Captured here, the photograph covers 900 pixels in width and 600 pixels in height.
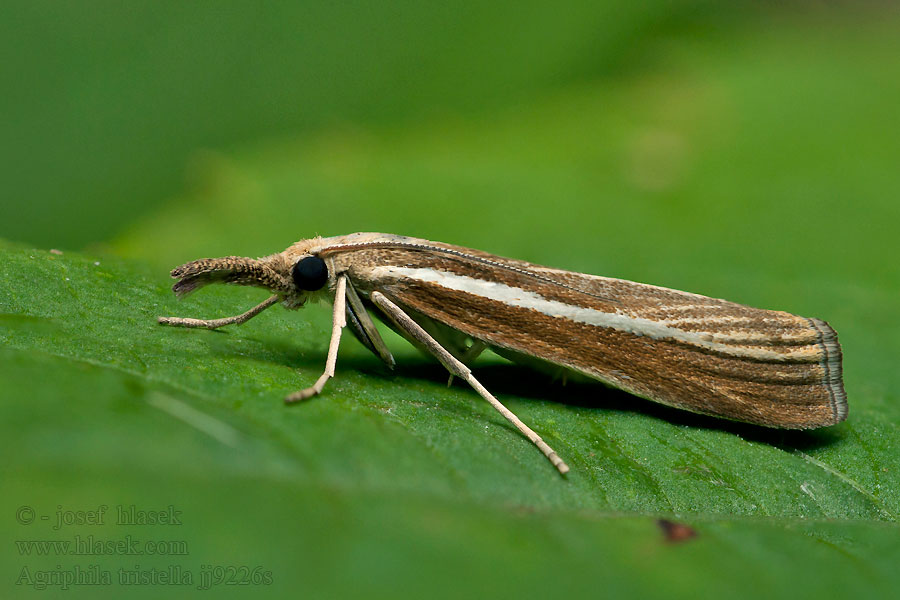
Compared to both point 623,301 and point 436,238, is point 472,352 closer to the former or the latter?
point 623,301

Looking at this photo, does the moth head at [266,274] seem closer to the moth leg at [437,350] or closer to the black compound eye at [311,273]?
the black compound eye at [311,273]

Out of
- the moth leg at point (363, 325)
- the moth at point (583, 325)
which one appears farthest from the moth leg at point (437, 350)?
the moth leg at point (363, 325)

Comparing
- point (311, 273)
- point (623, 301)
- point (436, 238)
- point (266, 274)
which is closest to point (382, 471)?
point (311, 273)

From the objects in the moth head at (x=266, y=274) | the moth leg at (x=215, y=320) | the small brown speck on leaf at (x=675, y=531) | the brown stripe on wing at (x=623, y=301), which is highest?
the brown stripe on wing at (x=623, y=301)

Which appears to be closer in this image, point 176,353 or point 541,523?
point 541,523

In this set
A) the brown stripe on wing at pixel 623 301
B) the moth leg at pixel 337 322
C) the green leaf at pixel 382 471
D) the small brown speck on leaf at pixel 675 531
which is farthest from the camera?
the brown stripe on wing at pixel 623 301

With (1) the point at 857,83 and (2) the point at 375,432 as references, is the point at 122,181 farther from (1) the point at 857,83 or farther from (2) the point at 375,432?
(1) the point at 857,83

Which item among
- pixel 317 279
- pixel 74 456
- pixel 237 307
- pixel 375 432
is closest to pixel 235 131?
pixel 237 307
